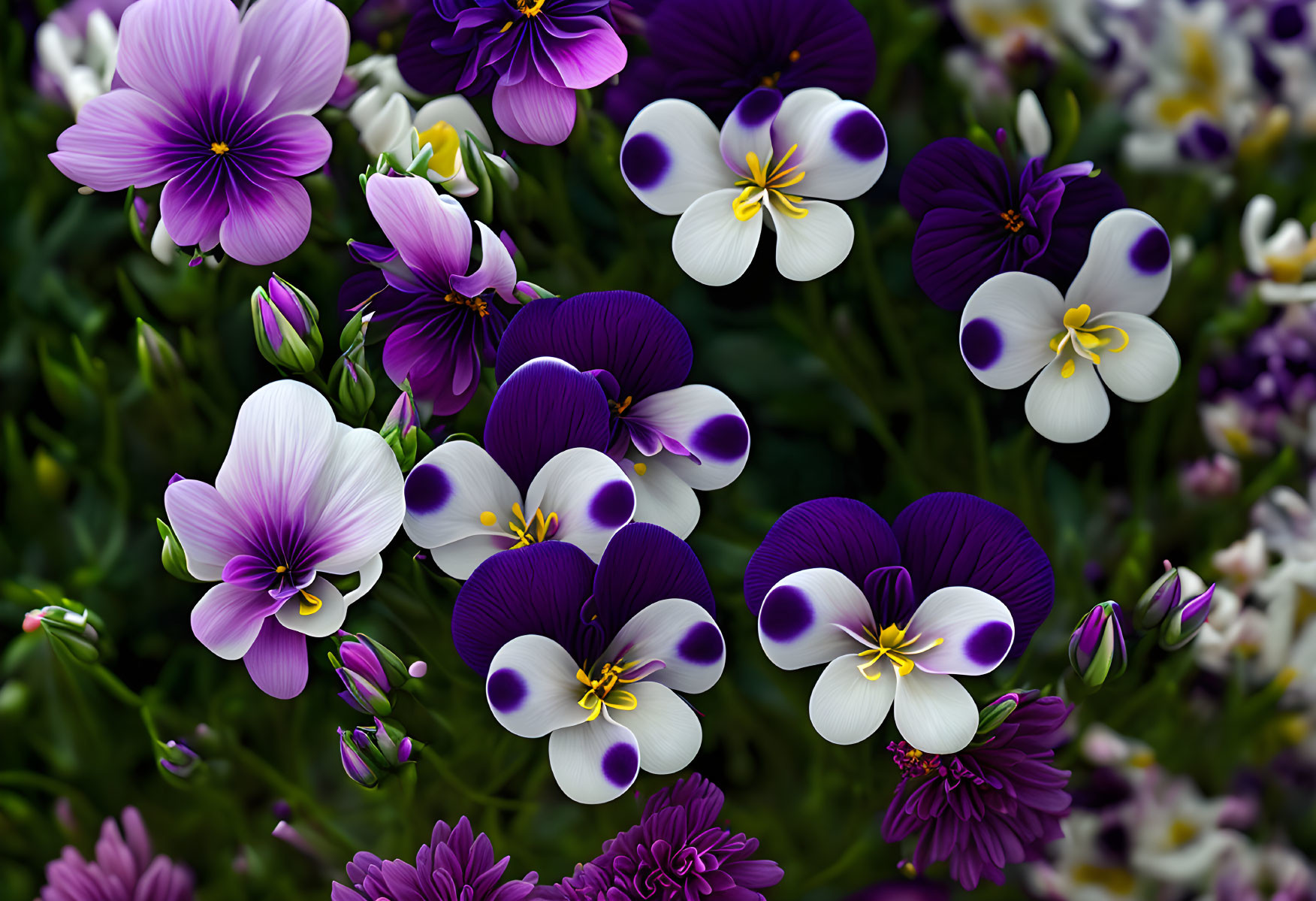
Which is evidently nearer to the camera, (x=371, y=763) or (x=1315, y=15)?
(x=371, y=763)

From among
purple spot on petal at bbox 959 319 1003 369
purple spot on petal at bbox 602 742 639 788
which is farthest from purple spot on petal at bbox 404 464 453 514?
purple spot on petal at bbox 959 319 1003 369

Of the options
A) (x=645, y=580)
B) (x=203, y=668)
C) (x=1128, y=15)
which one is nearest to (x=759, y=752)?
(x=645, y=580)

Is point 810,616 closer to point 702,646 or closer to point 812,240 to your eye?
point 702,646

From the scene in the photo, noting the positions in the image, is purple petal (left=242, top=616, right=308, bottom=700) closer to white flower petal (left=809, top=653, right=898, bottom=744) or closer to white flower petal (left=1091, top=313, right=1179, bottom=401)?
white flower petal (left=809, top=653, right=898, bottom=744)

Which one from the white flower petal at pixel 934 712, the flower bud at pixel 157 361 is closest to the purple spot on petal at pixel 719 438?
the white flower petal at pixel 934 712

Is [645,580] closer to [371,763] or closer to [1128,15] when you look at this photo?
[371,763]
